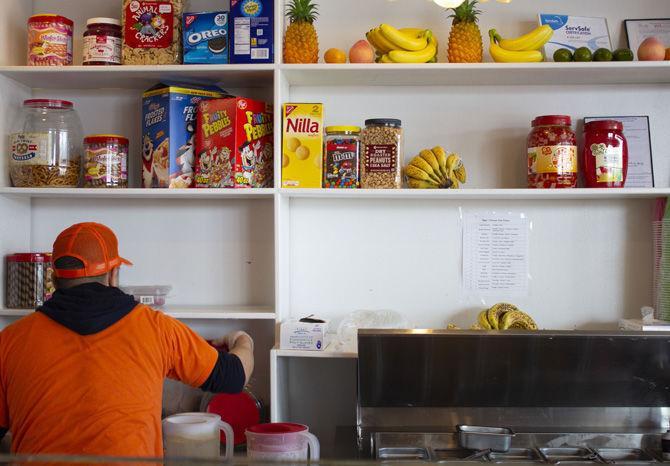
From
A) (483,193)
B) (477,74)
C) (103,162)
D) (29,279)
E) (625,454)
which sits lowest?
(625,454)

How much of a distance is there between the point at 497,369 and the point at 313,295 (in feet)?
2.47

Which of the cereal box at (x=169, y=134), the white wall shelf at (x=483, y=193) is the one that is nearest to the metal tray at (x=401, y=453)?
the white wall shelf at (x=483, y=193)

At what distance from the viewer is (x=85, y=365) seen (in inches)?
71.7

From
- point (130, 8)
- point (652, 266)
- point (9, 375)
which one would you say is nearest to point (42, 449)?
point (9, 375)

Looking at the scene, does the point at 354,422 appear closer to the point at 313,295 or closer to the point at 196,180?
the point at 313,295

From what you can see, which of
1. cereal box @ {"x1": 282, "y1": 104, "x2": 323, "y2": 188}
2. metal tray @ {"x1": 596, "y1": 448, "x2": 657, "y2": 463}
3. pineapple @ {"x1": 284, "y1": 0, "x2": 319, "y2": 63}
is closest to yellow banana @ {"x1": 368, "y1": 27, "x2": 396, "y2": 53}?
pineapple @ {"x1": 284, "y1": 0, "x2": 319, "y2": 63}

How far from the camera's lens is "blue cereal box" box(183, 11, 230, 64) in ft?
8.67

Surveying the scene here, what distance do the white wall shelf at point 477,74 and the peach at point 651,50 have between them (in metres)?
0.04

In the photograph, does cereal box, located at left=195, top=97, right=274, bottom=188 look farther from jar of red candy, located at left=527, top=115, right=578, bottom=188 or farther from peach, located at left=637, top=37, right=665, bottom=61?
peach, located at left=637, top=37, right=665, bottom=61

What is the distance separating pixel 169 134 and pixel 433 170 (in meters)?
0.89

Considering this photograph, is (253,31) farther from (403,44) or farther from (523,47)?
(523,47)

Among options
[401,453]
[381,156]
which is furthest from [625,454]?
[381,156]

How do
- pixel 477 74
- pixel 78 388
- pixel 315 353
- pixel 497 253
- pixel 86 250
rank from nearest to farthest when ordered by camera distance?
1. pixel 78 388
2. pixel 86 250
3. pixel 315 353
4. pixel 477 74
5. pixel 497 253

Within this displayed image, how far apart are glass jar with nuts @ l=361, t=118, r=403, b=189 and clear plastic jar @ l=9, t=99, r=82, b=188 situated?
1011mm
